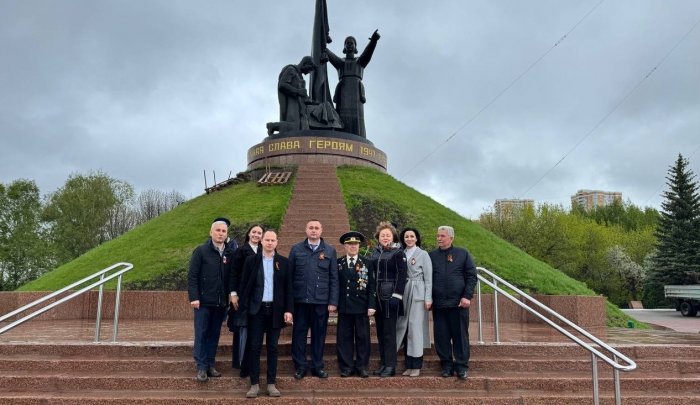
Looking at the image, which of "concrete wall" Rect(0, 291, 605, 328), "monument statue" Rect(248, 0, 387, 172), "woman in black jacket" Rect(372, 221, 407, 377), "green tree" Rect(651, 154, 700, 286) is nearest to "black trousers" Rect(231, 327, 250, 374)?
"woman in black jacket" Rect(372, 221, 407, 377)

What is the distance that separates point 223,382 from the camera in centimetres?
531

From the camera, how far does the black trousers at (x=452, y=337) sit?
5586 millimetres

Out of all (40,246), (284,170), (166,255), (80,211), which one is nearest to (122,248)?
(166,255)

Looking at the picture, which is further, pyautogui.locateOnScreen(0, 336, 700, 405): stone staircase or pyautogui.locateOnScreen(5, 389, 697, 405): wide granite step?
pyautogui.locateOnScreen(0, 336, 700, 405): stone staircase

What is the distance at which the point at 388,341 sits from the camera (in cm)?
555

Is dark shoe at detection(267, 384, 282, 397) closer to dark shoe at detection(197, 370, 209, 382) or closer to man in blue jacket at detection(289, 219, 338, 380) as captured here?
man in blue jacket at detection(289, 219, 338, 380)

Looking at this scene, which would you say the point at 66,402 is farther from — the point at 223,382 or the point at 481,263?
the point at 481,263

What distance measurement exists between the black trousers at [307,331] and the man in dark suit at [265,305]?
11.6 inches

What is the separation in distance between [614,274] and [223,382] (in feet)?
122

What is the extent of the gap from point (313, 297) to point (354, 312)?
1.55 feet

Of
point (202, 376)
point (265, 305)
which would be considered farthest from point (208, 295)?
point (202, 376)

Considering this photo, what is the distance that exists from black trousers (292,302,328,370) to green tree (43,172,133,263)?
35.4 m

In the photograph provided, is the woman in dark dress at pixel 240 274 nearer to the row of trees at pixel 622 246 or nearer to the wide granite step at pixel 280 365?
the wide granite step at pixel 280 365

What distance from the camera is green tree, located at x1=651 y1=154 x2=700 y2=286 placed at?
89.6ft
